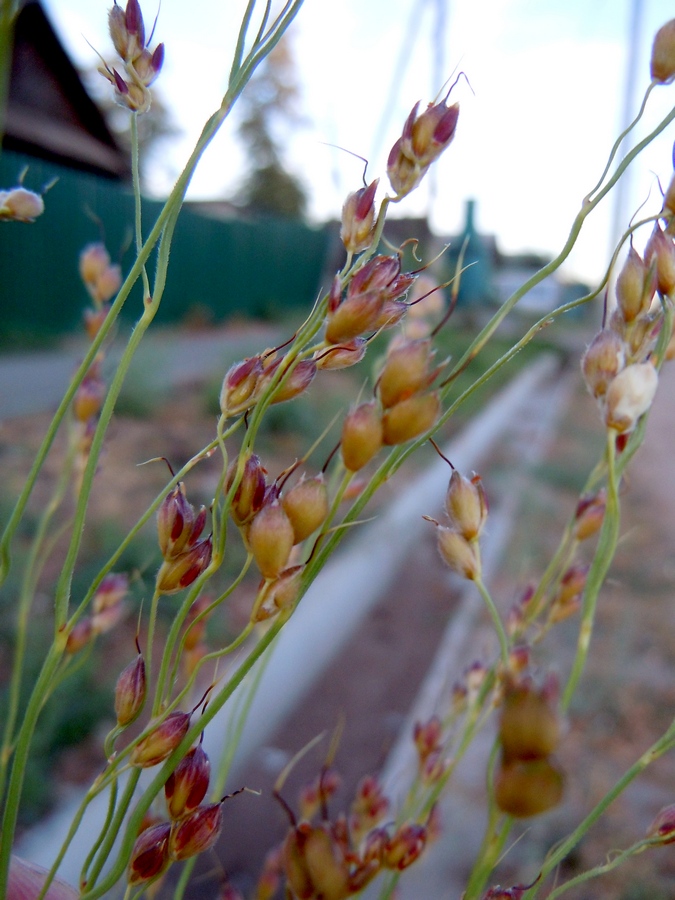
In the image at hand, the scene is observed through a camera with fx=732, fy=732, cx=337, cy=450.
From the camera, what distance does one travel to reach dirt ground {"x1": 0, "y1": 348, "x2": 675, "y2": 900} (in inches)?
67.8

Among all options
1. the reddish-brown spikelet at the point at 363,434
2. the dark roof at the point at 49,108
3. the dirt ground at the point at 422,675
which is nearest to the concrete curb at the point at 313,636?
the dirt ground at the point at 422,675

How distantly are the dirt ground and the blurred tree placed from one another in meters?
21.7

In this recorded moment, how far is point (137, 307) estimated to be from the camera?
338 inches

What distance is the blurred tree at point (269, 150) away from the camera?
24625mm

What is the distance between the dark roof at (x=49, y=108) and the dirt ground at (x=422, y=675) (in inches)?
242

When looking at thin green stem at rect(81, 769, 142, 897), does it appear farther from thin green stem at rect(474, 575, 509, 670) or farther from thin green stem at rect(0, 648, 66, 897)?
thin green stem at rect(474, 575, 509, 670)

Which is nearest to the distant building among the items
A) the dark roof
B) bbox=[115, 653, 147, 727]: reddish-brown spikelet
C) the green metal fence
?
the green metal fence

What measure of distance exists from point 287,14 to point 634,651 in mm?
2766

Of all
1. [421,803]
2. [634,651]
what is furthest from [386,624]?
[421,803]

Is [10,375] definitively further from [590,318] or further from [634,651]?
[590,318]

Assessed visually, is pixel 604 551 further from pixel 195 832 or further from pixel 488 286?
pixel 488 286

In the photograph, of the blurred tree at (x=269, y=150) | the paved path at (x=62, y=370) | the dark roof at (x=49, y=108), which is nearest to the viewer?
the paved path at (x=62, y=370)

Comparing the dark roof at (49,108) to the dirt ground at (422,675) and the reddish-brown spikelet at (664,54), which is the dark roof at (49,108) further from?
the reddish-brown spikelet at (664,54)

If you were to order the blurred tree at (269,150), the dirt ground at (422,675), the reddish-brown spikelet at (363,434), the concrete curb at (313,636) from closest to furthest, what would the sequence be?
the reddish-brown spikelet at (363,434)
the concrete curb at (313,636)
the dirt ground at (422,675)
the blurred tree at (269,150)
